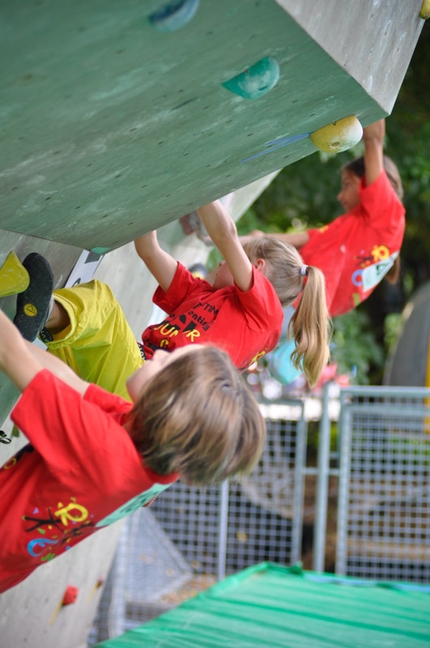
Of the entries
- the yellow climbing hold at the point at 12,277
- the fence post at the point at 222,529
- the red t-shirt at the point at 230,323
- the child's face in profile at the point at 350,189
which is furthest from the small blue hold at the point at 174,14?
the fence post at the point at 222,529

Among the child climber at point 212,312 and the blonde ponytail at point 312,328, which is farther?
the blonde ponytail at point 312,328

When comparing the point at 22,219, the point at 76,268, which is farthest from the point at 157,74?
the point at 76,268

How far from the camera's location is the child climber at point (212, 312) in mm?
2562

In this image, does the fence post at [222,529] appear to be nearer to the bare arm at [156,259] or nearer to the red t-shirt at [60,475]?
the bare arm at [156,259]

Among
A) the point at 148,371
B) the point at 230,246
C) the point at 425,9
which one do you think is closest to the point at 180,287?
the point at 230,246

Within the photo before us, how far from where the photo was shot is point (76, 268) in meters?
2.79

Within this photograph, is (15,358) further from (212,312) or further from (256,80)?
(212,312)

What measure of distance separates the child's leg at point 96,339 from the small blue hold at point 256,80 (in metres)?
0.92

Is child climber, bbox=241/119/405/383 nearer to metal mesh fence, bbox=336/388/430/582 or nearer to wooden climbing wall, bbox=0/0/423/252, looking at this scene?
wooden climbing wall, bbox=0/0/423/252

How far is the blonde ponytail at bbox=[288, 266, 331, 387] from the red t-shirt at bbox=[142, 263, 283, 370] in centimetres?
9

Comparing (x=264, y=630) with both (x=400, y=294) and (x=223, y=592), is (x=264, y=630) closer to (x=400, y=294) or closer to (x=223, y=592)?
(x=223, y=592)

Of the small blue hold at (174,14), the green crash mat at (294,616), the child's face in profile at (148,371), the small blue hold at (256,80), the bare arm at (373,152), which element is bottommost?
the green crash mat at (294,616)

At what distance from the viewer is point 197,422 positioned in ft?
5.83

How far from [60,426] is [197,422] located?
0.30 m
